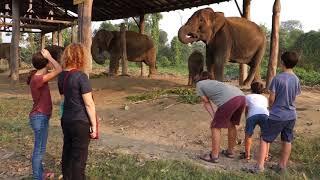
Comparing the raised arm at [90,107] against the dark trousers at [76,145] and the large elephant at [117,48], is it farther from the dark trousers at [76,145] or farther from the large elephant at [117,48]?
the large elephant at [117,48]

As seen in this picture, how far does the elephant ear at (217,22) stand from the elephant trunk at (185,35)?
28.7 inches

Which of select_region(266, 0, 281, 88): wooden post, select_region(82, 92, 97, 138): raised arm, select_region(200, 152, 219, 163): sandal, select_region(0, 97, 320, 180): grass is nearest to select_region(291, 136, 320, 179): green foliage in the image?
select_region(0, 97, 320, 180): grass

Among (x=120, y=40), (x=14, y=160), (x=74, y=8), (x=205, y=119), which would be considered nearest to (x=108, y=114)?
(x=205, y=119)

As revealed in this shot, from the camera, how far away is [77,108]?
5.10 meters

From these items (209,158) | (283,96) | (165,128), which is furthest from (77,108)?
(165,128)

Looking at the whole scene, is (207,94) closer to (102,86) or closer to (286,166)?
(286,166)

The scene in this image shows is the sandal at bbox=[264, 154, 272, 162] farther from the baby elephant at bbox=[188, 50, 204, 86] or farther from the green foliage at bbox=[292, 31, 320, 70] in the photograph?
the green foliage at bbox=[292, 31, 320, 70]

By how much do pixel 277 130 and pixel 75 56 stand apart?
2.84 m

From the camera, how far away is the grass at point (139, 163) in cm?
587

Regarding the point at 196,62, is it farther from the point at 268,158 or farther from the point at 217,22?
the point at 268,158

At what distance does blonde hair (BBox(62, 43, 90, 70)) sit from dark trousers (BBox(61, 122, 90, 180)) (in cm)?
61

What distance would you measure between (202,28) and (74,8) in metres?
12.2

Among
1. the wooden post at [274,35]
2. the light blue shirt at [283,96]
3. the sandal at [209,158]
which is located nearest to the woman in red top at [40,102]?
the sandal at [209,158]

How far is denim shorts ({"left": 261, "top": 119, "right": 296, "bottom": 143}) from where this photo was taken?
6.33 meters
